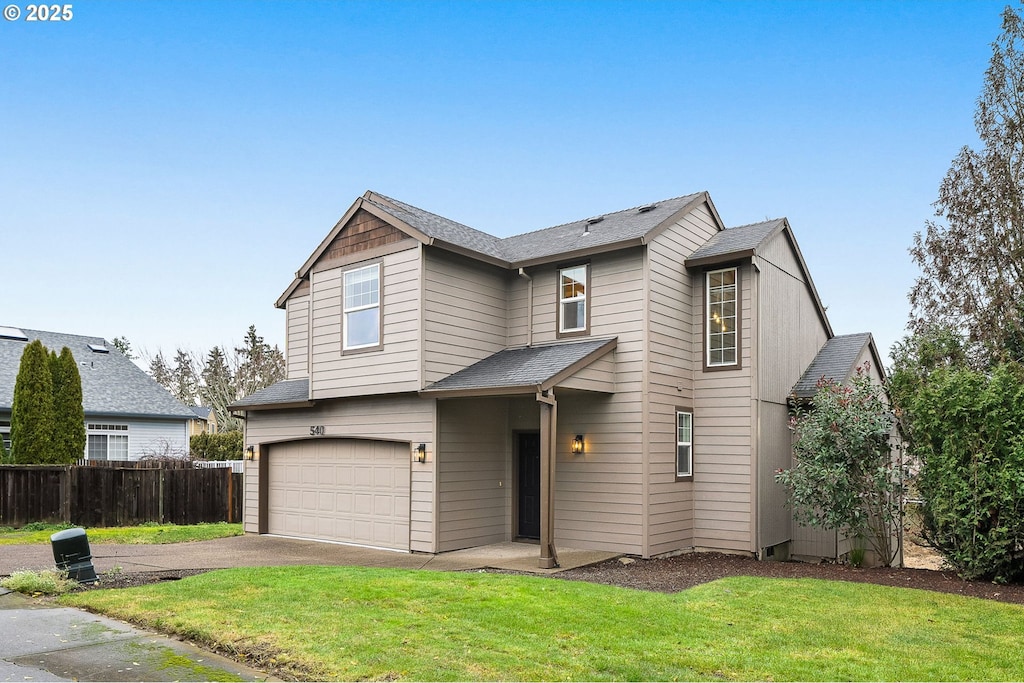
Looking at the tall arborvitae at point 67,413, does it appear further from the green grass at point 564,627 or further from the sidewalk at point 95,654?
the sidewalk at point 95,654

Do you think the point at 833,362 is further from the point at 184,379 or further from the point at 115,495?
the point at 184,379

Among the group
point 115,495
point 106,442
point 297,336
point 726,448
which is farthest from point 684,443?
point 106,442

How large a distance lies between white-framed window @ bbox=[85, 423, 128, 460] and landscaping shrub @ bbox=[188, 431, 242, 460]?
277cm

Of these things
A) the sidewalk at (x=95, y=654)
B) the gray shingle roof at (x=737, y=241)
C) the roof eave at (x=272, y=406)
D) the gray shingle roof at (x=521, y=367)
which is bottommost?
the sidewalk at (x=95, y=654)

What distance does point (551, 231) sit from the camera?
642 inches

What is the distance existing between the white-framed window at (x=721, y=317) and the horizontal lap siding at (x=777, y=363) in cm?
50

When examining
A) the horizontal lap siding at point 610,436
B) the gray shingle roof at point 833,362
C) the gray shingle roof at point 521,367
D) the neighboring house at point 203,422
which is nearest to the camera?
the gray shingle roof at point 521,367

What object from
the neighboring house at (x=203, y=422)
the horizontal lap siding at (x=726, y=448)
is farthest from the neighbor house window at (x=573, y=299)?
the neighboring house at (x=203, y=422)

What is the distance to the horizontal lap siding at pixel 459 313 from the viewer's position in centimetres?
1302

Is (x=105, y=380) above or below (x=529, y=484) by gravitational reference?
above

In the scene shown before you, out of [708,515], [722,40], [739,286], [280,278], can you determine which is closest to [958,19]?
[722,40]

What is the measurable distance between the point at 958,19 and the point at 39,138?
75.9 feet

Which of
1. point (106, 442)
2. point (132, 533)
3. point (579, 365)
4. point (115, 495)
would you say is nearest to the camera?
point (579, 365)

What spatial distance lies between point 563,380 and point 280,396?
23.9 feet
